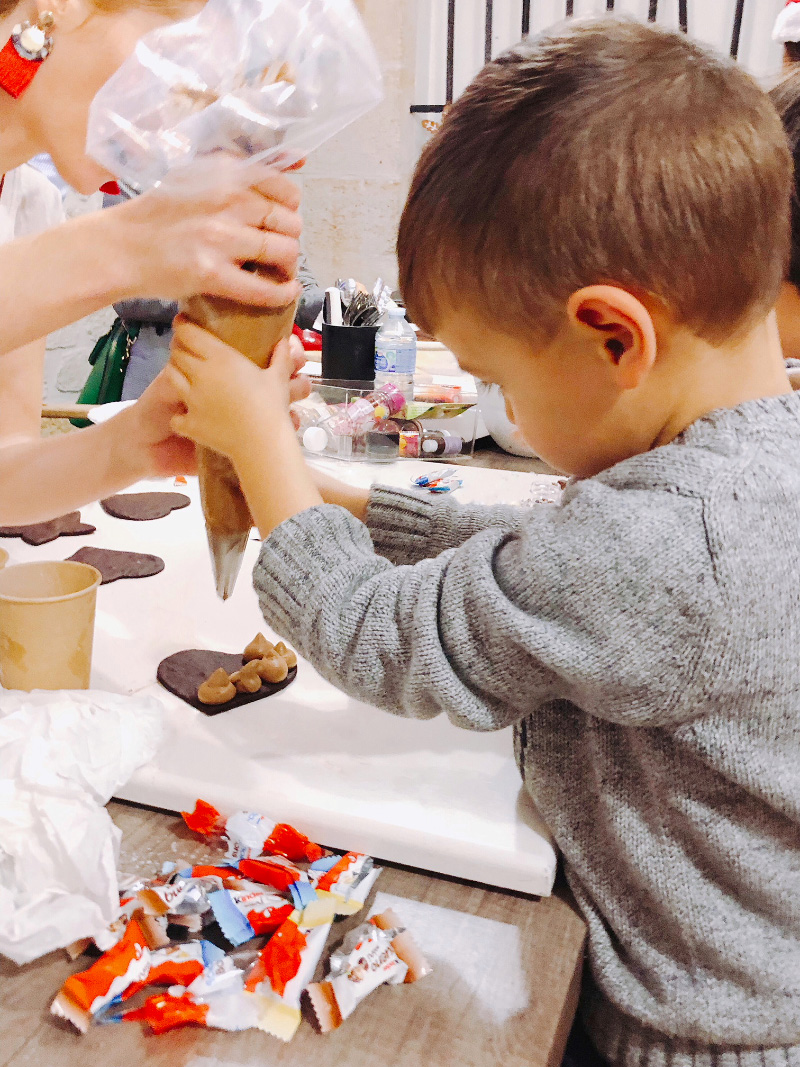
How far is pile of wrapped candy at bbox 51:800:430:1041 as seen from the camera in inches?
19.4

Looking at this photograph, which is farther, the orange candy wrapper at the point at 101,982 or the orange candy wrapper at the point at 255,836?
the orange candy wrapper at the point at 255,836

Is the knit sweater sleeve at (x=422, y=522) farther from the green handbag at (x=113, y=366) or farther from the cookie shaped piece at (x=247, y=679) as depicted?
the green handbag at (x=113, y=366)

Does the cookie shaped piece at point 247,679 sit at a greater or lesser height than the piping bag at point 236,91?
lesser

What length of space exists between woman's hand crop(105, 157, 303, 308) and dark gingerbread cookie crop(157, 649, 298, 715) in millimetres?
345

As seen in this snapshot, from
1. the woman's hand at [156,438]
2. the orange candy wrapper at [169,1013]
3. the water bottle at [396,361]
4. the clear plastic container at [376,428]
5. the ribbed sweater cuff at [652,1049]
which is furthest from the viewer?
the water bottle at [396,361]

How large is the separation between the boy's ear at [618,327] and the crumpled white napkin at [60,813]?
0.45 meters

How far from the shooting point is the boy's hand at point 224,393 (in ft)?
2.22

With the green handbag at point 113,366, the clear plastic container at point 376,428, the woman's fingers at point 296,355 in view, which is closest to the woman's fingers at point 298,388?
the woman's fingers at point 296,355

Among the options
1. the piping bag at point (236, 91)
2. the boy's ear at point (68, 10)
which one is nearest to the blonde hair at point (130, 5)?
the boy's ear at point (68, 10)

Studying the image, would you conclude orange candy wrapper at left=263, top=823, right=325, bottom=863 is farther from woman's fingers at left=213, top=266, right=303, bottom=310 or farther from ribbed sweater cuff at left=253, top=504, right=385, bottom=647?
woman's fingers at left=213, top=266, right=303, bottom=310

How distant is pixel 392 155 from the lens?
4090 millimetres

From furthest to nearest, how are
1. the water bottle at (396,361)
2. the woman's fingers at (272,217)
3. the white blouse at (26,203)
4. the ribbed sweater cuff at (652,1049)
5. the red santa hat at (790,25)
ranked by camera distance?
the water bottle at (396,361), the red santa hat at (790,25), the white blouse at (26,203), the woman's fingers at (272,217), the ribbed sweater cuff at (652,1049)

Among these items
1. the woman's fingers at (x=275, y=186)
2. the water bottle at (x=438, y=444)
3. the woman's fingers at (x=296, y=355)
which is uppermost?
the woman's fingers at (x=275, y=186)

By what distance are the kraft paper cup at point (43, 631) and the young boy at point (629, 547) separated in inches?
7.7
